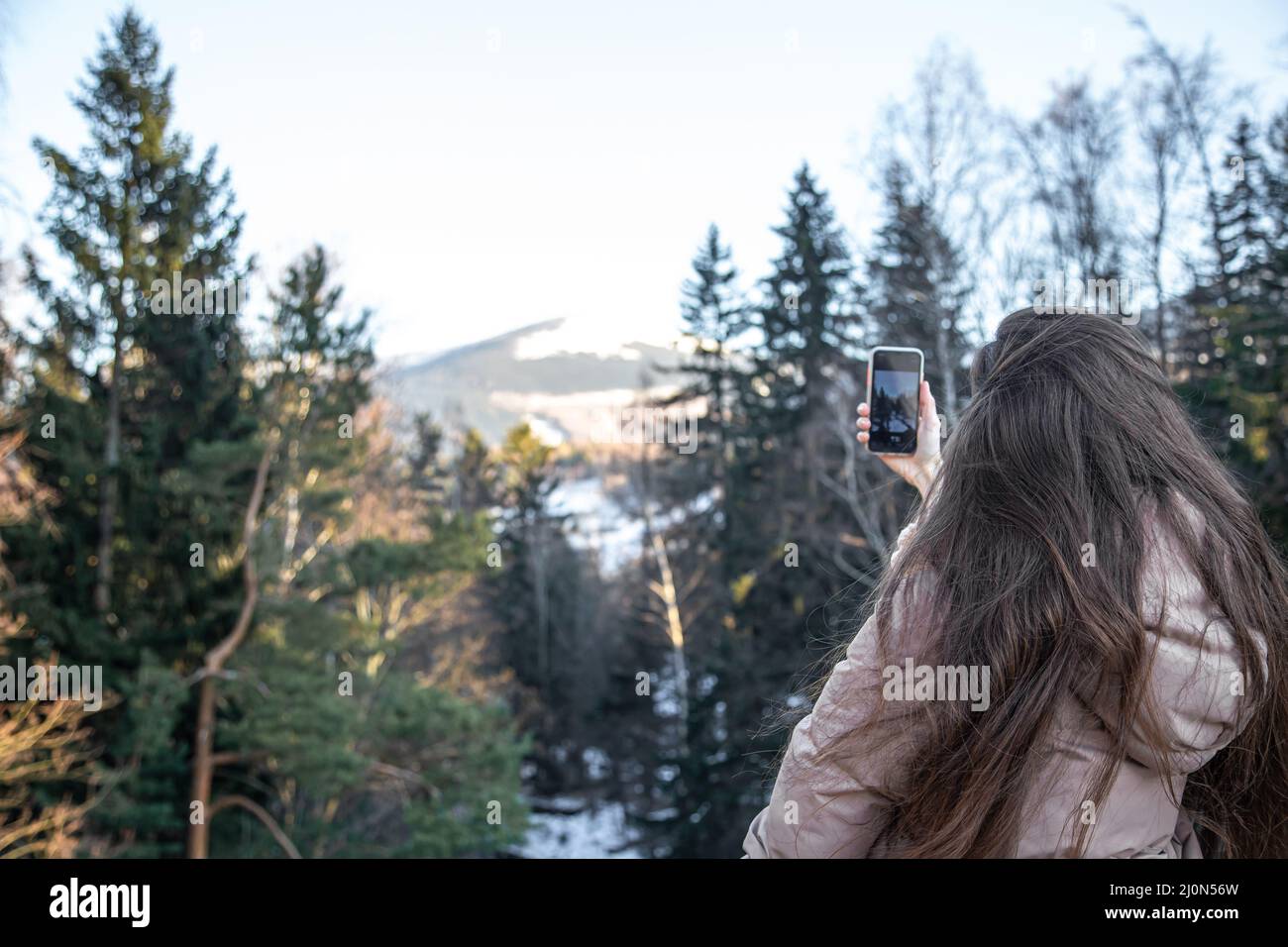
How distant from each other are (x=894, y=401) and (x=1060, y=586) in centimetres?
83

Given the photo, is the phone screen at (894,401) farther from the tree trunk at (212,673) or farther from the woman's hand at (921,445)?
the tree trunk at (212,673)

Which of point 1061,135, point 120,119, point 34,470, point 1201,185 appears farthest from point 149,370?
point 1201,185

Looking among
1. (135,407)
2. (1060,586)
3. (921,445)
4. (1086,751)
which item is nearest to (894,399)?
(921,445)

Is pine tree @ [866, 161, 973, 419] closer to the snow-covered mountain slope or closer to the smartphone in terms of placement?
the snow-covered mountain slope

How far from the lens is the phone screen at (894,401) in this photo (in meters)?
1.97

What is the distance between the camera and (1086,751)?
1.25m

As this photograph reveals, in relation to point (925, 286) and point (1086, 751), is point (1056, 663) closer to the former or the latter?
point (1086, 751)

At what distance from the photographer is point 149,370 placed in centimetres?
1658

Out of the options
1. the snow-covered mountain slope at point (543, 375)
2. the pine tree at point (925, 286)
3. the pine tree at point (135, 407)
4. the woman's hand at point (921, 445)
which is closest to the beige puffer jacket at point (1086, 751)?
the woman's hand at point (921, 445)

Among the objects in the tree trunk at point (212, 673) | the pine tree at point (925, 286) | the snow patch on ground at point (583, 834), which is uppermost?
the pine tree at point (925, 286)

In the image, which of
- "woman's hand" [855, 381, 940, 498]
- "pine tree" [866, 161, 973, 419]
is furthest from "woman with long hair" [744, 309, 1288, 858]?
"pine tree" [866, 161, 973, 419]

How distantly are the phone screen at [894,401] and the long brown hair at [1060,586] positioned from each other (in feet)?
1.83

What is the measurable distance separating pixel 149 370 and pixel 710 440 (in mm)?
12529
